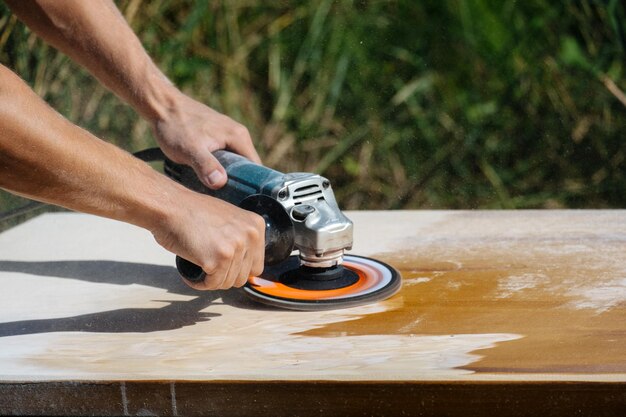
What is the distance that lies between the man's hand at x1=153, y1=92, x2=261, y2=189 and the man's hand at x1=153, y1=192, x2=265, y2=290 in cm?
30

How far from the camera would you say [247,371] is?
1266 mm

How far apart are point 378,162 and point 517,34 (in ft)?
2.14

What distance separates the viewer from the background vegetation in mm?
3203

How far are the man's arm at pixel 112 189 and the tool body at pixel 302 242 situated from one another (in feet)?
0.23

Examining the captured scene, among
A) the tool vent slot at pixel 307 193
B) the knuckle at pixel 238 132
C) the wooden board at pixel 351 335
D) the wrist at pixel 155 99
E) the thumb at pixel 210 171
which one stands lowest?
the wooden board at pixel 351 335

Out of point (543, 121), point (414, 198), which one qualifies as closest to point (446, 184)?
point (414, 198)

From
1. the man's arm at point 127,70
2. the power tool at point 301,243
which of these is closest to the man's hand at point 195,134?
the man's arm at point 127,70

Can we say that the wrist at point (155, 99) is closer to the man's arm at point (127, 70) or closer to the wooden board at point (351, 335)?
the man's arm at point (127, 70)

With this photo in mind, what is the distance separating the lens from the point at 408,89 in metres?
3.27

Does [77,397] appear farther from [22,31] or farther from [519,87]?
[519,87]

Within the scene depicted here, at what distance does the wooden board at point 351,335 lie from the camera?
4.00 feet

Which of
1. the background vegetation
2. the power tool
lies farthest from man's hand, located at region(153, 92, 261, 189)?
the background vegetation

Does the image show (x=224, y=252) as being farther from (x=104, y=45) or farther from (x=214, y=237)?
(x=104, y=45)

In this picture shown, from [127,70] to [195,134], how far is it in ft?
0.72
